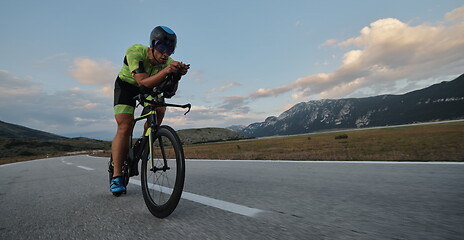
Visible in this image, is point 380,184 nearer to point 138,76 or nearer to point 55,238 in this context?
point 138,76

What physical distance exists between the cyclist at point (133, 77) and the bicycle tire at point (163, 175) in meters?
0.61

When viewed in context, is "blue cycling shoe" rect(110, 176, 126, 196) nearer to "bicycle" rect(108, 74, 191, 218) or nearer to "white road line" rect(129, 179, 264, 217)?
"bicycle" rect(108, 74, 191, 218)

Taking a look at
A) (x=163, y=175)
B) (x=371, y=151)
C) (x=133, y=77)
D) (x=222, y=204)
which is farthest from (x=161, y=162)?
(x=371, y=151)

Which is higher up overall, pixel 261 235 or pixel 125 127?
pixel 125 127

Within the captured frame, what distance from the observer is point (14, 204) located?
3291 millimetres

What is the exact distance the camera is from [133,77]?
2.98 meters

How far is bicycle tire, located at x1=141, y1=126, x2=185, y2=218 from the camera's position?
204 cm

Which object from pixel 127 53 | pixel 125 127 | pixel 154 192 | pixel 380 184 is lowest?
pixel 380 184

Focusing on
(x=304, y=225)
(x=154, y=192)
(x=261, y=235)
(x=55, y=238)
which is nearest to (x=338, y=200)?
(x=304, y=225)

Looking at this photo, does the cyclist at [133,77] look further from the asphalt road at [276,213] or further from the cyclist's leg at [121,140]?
the asphalt road at [276,213]

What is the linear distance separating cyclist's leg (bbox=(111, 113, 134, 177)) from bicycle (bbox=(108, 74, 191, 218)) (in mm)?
380

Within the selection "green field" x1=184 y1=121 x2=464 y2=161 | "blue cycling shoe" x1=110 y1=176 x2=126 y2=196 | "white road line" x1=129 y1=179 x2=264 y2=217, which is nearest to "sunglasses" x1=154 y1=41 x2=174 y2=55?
"white road line" x1=129 y1=179 x2=264 y2=217

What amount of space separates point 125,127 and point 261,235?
2486mm

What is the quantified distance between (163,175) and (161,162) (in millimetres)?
155
